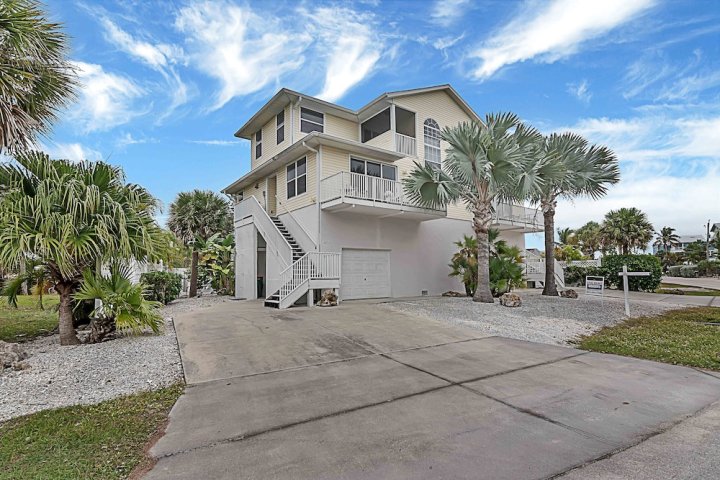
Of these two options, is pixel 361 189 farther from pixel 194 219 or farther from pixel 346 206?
pixel 194 219

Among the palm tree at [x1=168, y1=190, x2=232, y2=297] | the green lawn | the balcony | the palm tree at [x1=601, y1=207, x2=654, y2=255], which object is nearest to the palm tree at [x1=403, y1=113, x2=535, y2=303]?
the balcony

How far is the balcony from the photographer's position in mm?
13398

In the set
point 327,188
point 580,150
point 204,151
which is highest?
point 204,151

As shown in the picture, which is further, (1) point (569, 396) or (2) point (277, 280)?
(2) point (277, 280)

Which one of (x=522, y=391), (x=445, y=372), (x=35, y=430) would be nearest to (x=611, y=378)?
(x=522, y=391)

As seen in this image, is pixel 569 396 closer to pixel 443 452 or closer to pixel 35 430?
pixel 443 452

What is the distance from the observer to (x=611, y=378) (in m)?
5.26

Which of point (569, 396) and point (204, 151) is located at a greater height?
point (204, 151)

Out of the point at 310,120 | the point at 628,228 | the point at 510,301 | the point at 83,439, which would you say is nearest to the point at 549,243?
the point at 510,301

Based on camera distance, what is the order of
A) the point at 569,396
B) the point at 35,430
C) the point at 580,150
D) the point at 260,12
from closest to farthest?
the point at 35,430 → the point at 569,396 → the point at 260,12 → the point at 580,150

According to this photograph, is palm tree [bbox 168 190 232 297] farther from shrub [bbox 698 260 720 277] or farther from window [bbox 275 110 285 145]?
shrub [bbox 698 260 720 277]

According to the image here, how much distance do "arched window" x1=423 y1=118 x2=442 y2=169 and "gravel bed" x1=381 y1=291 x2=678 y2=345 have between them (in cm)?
796

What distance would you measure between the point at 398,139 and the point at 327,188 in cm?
498

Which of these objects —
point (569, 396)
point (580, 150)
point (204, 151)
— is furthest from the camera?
point (204, 151)
